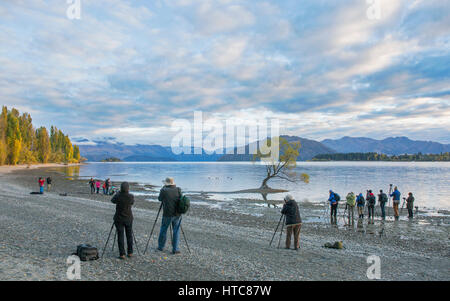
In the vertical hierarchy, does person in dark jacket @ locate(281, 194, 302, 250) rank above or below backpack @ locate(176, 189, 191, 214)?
below

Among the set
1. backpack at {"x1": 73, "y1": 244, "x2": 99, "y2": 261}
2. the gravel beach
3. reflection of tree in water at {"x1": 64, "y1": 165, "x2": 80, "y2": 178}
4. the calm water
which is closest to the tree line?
reflection of tree in water at {"x1": 64, "y1": 165, "x2": 80, "y2": 178}

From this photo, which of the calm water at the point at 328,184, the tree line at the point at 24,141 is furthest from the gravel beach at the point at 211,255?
the tree line at the point at 24,141

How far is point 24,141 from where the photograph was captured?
126 metres

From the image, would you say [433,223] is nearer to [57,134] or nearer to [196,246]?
[196,246]

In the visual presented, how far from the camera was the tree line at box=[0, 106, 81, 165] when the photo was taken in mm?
Result: 106062

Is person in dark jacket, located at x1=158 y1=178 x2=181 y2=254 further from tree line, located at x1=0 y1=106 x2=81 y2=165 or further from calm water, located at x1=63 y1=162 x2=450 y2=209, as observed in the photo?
tree line, located at x1=0 y1=106 x2=81 y2=165

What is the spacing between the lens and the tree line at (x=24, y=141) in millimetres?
106062

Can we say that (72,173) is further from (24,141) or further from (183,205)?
(183,205)

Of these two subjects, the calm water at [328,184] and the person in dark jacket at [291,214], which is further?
the calm water at [328,184]

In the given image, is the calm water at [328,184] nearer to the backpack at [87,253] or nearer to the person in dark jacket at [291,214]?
the person in dark jacket at [291,214]

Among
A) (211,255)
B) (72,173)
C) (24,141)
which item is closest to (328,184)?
(211,255)

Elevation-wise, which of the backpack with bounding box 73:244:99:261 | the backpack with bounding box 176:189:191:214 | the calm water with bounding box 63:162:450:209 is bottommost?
the calm water with bounding box 63:162:450:209

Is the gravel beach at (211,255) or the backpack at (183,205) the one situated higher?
the backpack at (183,205)
